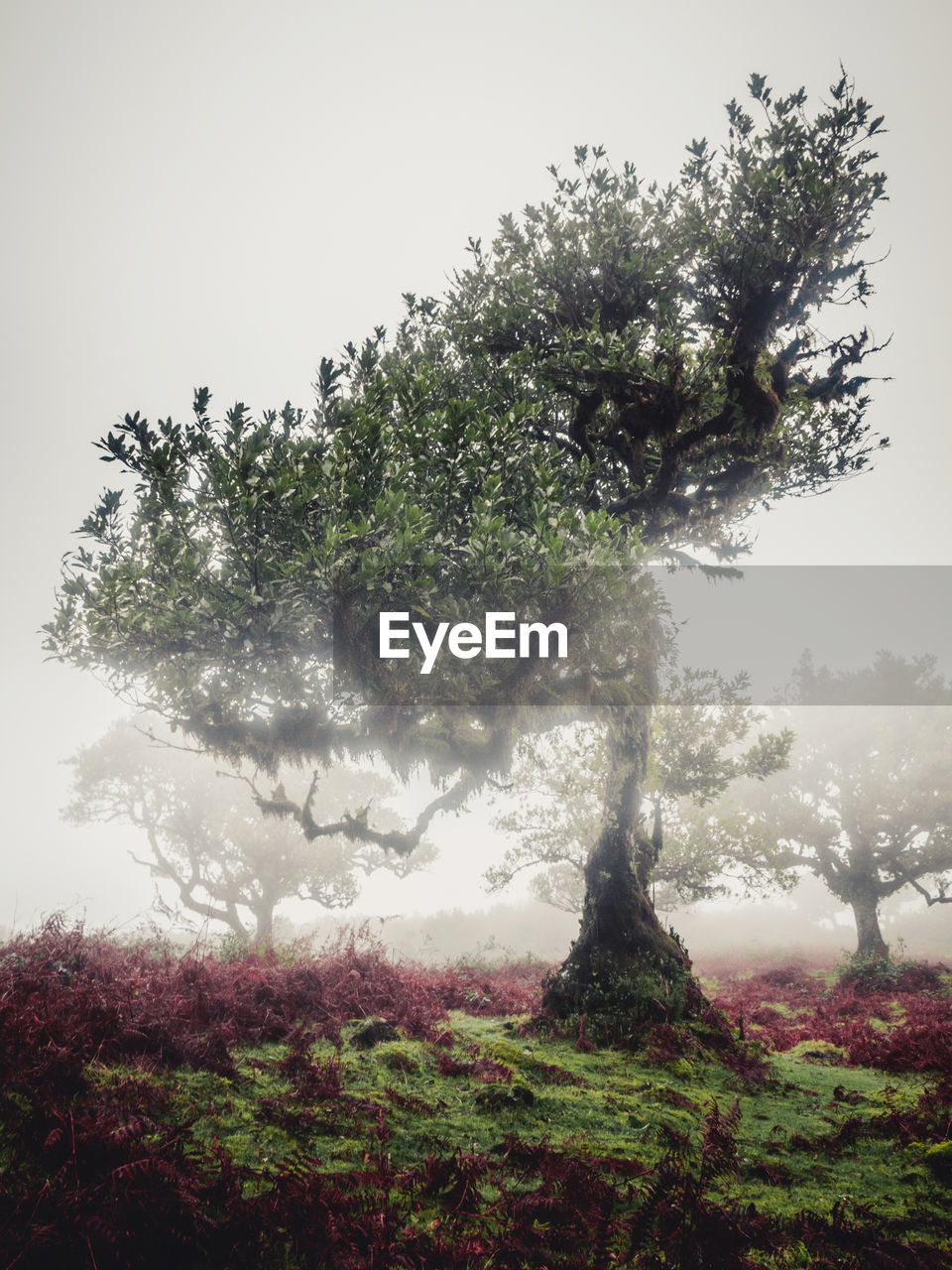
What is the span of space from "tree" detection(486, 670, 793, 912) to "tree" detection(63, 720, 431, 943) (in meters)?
12.9

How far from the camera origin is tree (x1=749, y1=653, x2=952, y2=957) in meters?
26.5

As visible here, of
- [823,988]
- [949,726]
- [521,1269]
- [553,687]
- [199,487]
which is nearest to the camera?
[521,1269]

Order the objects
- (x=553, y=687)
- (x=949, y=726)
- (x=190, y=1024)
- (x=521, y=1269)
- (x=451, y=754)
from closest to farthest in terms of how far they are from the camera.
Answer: (x=521, y=1269) < (x=190, y=1024) < (x=553, y=687) < (x=451, y=754) < (x=949, y=726)

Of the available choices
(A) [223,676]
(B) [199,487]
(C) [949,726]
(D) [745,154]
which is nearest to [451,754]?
(A) [223,676]

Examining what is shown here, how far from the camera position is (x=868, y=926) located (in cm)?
2575

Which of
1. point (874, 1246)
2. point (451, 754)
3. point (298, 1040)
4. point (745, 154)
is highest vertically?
point (745, 154)

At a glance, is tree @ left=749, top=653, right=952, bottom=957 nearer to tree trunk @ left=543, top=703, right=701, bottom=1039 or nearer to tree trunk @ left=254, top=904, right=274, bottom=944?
tree trunk @ left=543, top=703, right=701, bottom=1039

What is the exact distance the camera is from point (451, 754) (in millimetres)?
11766

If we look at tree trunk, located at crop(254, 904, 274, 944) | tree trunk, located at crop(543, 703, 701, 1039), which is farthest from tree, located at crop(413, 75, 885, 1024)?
tree trunk, located at crop(254, 904, 274, 944)

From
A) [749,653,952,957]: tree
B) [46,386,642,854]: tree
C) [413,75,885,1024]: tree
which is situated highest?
[413,75,885,1024]: tree

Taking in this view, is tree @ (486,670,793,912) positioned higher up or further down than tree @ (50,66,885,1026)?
further down

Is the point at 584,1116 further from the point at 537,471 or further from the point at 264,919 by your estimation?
the point at 264,919

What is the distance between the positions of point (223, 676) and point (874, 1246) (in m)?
10.6

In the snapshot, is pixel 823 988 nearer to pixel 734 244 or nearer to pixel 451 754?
pixel 451 754
